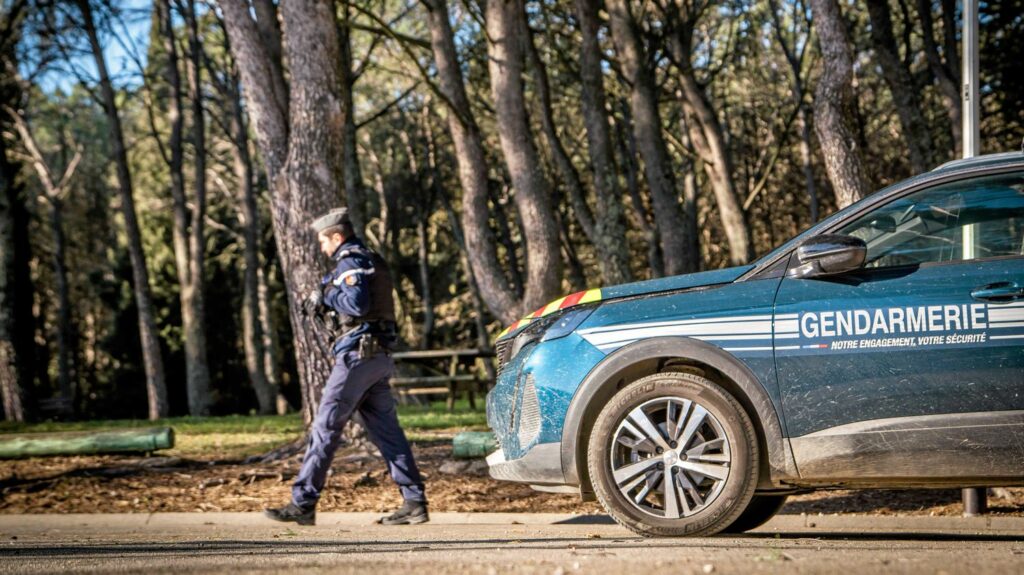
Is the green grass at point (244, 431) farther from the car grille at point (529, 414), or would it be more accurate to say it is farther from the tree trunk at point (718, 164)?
the car grille at point (529, 414)

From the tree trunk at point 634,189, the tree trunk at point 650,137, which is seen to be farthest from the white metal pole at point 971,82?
the tree trunk at point 634,189

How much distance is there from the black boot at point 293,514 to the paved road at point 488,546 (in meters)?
0.08

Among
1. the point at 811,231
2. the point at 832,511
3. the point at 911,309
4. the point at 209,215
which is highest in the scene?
the point at 209,215

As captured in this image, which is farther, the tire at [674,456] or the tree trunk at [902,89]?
the tree trunk at [902,89]

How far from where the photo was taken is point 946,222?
581cm

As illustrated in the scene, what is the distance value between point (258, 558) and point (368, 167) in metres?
35.4

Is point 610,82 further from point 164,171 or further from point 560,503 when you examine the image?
point 560,503

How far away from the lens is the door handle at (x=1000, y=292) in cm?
527

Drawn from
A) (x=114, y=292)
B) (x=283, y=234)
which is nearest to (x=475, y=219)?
(x=283, y=234)

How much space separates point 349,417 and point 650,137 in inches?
A: 407

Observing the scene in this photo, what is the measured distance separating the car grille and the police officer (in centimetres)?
161

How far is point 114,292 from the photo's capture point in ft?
117

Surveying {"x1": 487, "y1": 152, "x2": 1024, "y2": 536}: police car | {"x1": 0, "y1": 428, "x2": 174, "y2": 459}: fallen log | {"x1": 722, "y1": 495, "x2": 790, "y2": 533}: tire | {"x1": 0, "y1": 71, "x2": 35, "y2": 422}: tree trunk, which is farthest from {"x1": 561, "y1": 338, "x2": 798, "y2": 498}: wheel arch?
{"x1": 0, "y1": 71, "x2": 35, "y2": 422}: tree trunk

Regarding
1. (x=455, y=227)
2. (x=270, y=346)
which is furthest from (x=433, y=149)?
(x=270, y=346)
